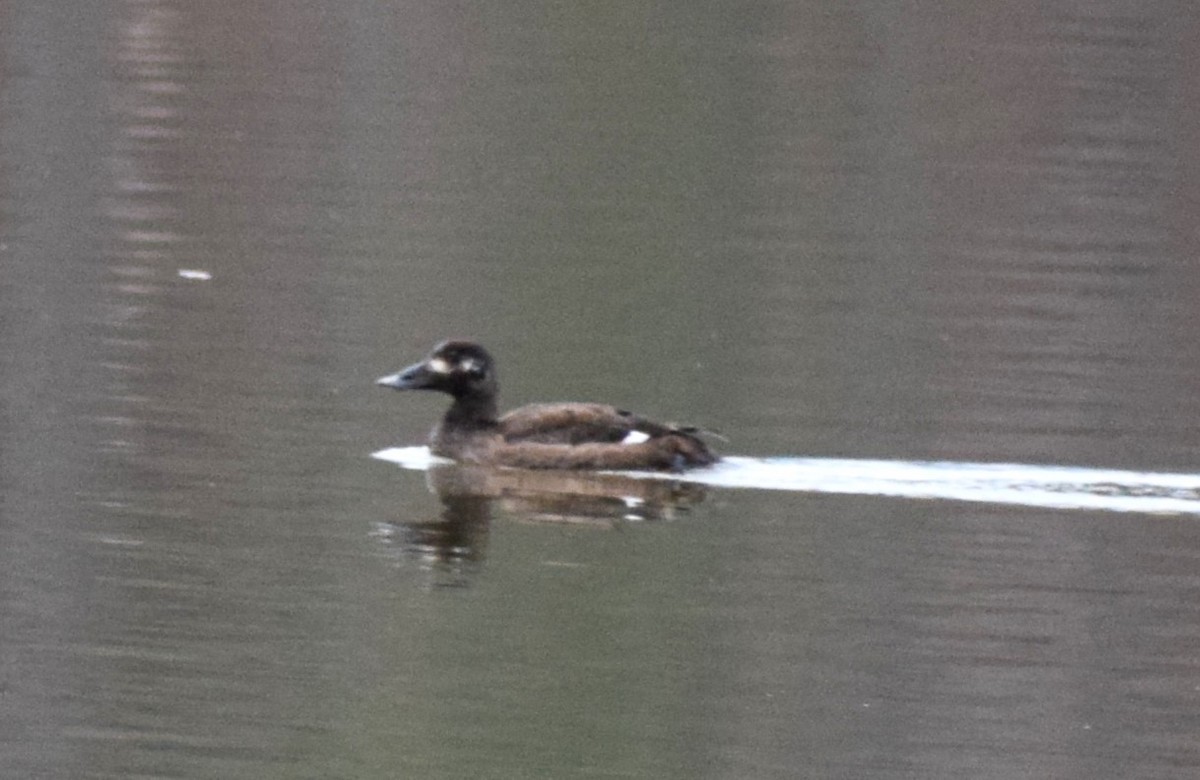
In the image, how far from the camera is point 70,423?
13492 mm

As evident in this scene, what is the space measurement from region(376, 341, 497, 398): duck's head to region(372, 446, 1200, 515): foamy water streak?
1.09 meters

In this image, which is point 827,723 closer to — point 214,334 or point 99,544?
point 99,544

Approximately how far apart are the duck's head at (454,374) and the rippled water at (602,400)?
292 mm

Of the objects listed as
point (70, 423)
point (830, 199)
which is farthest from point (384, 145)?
point (70, 423)

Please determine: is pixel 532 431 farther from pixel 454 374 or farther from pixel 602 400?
pixel 602 400

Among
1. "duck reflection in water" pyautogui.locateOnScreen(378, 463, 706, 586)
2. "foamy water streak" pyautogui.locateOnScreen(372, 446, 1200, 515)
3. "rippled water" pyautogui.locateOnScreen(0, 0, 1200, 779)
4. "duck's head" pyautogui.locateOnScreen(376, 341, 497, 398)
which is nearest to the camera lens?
"rippled water" pyautogui.locateOnScreen(0, 0, 1200, 779)

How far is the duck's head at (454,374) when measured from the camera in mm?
14148

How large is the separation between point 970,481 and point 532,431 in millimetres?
2069

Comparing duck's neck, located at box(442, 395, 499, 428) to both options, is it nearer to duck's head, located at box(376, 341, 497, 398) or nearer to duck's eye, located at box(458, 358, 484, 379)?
duck's head, located at box(376, 341, 497, 398)

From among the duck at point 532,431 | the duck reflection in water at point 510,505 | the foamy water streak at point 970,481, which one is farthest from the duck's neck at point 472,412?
the foamy water streak at point 970,481

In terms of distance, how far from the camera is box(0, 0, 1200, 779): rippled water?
948cm

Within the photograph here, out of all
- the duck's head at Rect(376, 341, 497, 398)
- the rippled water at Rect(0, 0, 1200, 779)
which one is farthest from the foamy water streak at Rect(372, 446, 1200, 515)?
the duck's head at Rect(376, 341, 497, 398)

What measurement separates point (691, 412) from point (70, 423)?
3071 millimetres

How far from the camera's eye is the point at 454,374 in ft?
46.5
